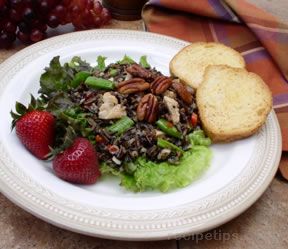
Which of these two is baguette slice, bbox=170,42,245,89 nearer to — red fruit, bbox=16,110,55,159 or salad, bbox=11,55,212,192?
salad, bbox=11,55,212,192

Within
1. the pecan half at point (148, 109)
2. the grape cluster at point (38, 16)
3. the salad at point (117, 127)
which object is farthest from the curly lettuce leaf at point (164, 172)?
the grape cluster at point (38, 16)

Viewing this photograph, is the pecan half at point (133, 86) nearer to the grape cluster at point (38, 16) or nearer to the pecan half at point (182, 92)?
the pecan half at point (182, 92)

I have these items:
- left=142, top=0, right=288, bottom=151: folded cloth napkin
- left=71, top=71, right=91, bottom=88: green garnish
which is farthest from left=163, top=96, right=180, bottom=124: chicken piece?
left=142, top=0, right=288, bottom=151: folded cloth napkin

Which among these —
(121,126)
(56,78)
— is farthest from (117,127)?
(56,78)

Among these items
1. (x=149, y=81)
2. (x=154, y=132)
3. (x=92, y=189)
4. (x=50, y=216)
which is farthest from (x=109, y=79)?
(x=50, y=216)

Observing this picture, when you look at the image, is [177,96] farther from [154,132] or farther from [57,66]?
[57,66]
